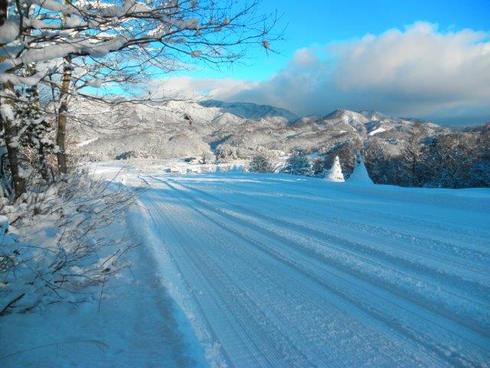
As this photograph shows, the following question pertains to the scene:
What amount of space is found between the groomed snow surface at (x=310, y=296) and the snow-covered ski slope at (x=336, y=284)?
0.02 meters

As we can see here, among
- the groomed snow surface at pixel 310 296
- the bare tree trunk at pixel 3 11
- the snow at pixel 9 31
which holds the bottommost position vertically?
the groomed snow surface at pixel 310 296

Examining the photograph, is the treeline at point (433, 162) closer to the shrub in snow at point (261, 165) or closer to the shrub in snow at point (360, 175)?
the shrub in snow at point (261, 165)

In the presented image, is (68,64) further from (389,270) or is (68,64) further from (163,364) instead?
(389,270)

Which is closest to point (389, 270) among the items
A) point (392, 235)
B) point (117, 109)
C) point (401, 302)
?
point (401, 302)

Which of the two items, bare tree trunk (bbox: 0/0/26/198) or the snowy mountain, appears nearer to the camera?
bare tree trunk (bbox: 0/0/26/198)

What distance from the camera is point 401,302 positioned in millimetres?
4496

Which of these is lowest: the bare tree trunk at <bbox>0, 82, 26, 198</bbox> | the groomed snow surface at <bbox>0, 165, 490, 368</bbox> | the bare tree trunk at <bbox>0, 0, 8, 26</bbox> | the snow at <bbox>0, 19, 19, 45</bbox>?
the groomed snow surface at <bbox>0, 165, 490, 368</bbox>

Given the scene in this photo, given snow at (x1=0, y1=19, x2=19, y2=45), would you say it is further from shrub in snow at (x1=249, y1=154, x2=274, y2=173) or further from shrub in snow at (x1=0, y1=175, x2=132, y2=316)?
shrub in snow at (x1=249, y1=154, x2=274, y2=173)

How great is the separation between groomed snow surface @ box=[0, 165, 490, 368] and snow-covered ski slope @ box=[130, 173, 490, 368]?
2cm

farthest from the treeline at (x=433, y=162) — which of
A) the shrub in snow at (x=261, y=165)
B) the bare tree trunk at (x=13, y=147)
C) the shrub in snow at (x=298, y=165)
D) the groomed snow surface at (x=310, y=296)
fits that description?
the bare tree trunk at (x=13, y=147)

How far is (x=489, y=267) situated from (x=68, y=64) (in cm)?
561

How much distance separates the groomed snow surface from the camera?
3.57m

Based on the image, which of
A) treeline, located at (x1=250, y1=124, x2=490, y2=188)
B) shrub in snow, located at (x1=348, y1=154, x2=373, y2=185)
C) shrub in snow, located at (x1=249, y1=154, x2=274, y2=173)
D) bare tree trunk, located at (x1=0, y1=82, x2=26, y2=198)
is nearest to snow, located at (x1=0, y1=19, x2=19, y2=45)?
bare tree trunk, located at (x1=0, y1=82, x2=26, y2=198)

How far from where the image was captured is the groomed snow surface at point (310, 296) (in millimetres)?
3570
